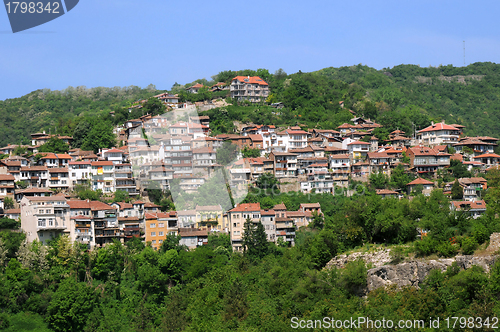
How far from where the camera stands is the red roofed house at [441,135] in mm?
65438

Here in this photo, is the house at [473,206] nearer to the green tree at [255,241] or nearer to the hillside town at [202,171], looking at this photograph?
the hillside town at [202,171]

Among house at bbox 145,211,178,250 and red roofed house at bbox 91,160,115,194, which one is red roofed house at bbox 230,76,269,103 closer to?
red roofed house at bbox 91,160,115,194

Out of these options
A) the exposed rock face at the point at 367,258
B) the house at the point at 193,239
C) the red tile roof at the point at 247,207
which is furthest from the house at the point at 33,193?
the exposed rock face at the point at 367,258

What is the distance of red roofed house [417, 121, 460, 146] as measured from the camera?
65.4 metres

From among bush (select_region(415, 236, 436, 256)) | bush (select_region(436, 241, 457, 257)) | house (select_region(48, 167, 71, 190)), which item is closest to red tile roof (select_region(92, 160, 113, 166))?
house (select_region(48, 167, 71, 190))

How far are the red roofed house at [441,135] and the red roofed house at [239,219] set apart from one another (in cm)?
2542

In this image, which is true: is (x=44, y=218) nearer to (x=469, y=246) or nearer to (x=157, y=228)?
(x=157, y=228)

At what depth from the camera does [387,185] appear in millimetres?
57781

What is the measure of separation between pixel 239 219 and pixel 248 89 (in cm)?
3351

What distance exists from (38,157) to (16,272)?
18.5m

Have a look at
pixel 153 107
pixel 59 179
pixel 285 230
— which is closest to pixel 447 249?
pixel 285 230

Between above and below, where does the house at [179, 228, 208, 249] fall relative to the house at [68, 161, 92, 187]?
below

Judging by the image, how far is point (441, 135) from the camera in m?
65.8

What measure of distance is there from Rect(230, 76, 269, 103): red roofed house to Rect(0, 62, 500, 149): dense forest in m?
1.29
